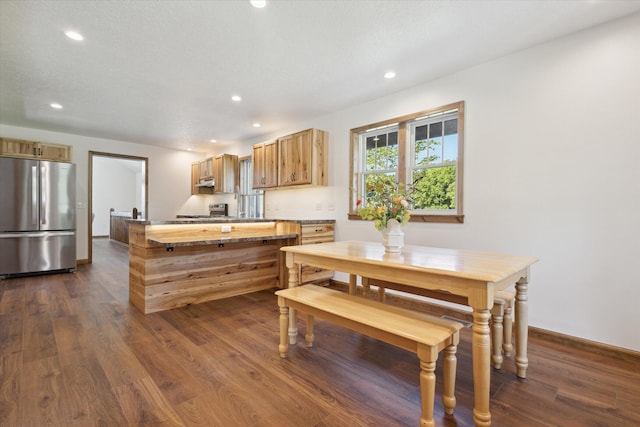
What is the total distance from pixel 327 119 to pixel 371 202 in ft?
8.29

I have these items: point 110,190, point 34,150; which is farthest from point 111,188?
point 34,150

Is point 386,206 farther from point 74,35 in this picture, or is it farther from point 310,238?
point 74,35

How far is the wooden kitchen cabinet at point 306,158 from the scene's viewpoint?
416cm

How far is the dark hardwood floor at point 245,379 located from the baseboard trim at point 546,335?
2.3 inches

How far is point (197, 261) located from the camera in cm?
336

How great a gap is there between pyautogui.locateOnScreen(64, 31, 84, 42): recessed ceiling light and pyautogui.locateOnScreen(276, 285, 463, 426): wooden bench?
8.80 feet

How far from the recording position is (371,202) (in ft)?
7.30

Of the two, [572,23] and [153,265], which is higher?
[572,23]

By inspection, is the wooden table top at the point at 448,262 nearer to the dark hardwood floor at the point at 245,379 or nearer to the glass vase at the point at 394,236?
the glass vase at the point at 394,236

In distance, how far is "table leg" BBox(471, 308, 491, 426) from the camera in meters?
1.42

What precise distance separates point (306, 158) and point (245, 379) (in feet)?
9.86

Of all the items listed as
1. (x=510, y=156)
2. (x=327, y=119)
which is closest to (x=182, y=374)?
(x=510, y=156)

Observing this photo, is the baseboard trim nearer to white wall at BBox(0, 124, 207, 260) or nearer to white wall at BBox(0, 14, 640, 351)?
white wall at BBox(0, 14, 640, 351)

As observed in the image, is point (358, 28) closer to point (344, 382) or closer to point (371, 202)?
point (371, 202)
